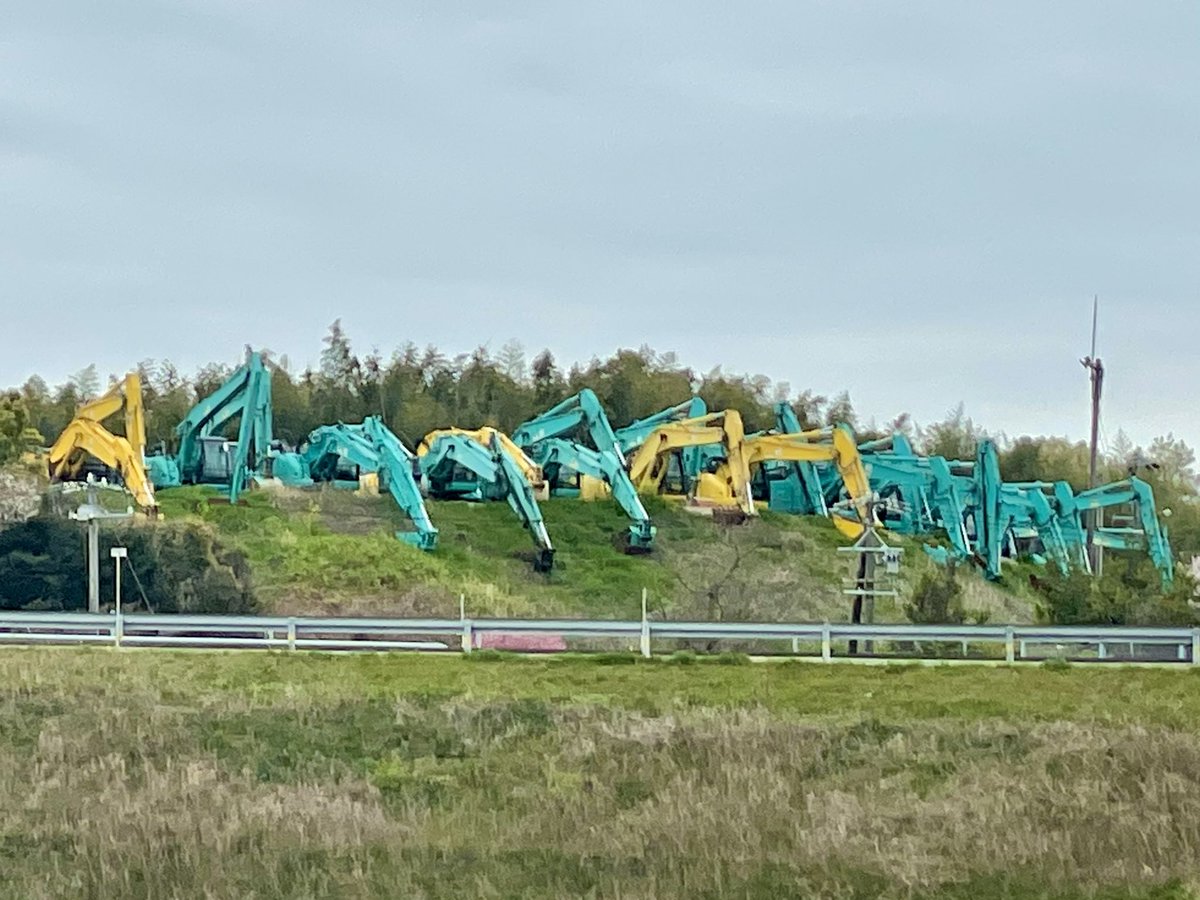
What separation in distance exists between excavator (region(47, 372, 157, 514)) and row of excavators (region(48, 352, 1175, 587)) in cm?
4

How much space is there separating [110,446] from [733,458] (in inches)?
643

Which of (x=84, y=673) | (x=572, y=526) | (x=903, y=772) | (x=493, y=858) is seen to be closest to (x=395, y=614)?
(x=572, y=526)

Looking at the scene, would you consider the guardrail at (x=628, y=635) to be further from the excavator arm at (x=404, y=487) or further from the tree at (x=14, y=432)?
the tree at (x=14, y=432)

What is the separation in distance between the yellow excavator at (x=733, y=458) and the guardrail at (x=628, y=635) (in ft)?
39.7

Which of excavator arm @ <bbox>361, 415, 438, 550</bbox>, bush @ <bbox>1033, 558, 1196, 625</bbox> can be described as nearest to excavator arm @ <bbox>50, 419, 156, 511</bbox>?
excavator arm @ <bbox>361, 415, 438, 550</bbox>

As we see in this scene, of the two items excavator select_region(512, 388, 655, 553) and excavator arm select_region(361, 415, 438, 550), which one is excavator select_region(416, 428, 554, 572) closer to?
excavator select_region(512, 388, 655, 553)

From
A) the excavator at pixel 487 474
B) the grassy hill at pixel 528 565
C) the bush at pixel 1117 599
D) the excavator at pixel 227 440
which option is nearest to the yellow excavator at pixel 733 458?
the grassy hill at pixel 528 565

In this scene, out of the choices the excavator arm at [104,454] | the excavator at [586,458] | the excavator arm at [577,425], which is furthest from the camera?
the excavator arm at [577,425]

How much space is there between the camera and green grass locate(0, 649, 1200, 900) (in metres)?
10.7

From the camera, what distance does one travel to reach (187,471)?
43.7 metres

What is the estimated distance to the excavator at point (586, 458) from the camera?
41906 mm

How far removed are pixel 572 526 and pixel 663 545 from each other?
257 centimetres

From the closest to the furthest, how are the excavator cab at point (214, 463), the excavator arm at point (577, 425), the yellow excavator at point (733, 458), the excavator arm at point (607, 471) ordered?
the excavator arm at point (607, 471) < the yellow excavator at point (733, 458) < the excavator arm at point (577, 425) < the excavator cab at point (214, 463)

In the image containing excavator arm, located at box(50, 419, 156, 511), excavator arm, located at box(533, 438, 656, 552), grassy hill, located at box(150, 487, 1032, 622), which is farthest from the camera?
excavator arm, located at box(533, 438, 656, 552)
